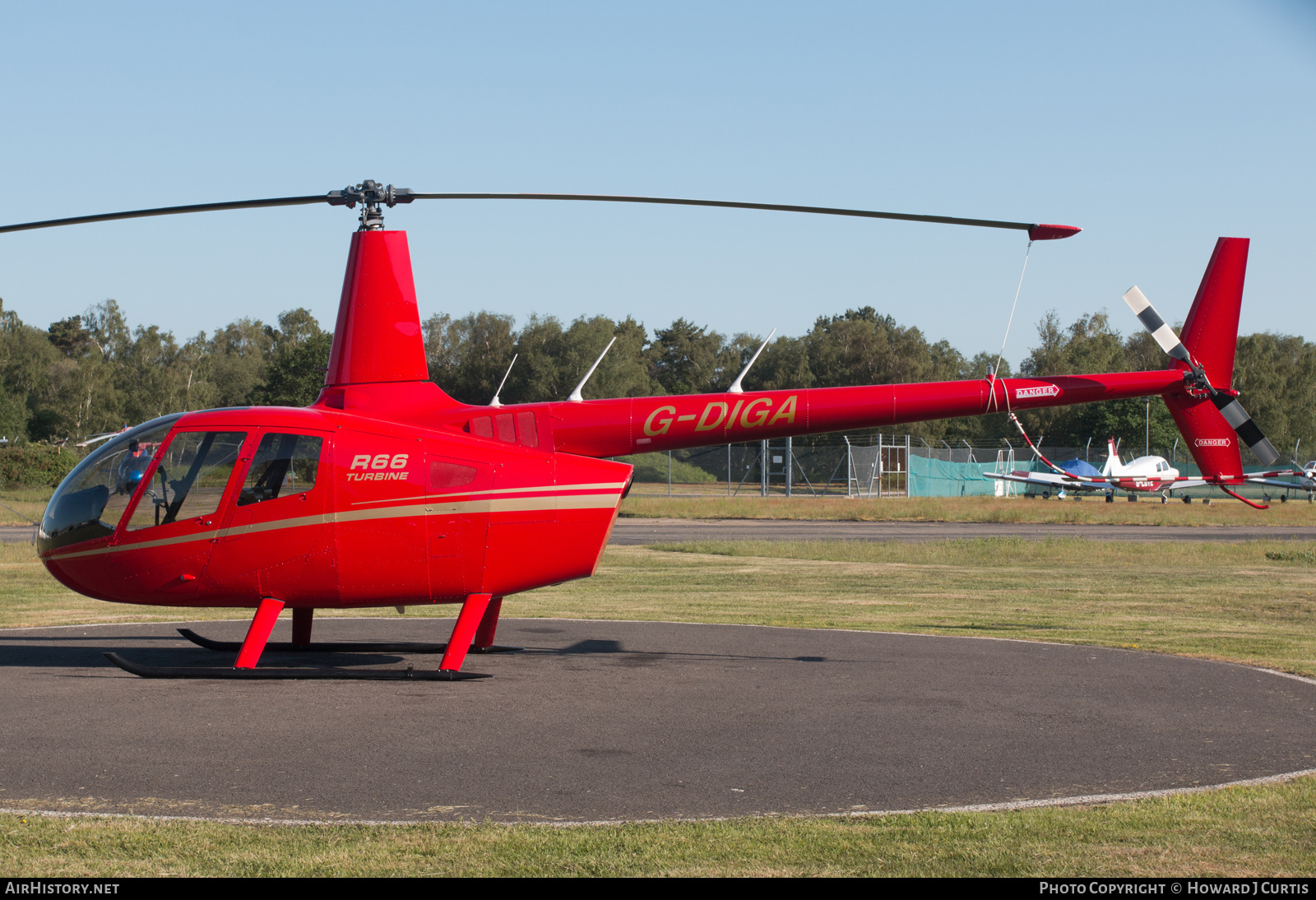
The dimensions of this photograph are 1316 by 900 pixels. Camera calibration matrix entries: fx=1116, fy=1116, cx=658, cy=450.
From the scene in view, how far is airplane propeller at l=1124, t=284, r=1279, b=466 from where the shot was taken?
11695 mm

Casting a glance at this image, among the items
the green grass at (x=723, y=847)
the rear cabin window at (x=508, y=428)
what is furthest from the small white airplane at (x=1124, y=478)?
the green grass at (x=723, y=847)

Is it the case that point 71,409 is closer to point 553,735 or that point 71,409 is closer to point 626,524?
point 626,524

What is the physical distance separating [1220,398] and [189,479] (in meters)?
10.8

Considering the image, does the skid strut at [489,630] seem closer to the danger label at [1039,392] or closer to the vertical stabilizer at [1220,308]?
the danger label at [1039,392]

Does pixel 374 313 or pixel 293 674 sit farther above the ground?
pixel 374 313

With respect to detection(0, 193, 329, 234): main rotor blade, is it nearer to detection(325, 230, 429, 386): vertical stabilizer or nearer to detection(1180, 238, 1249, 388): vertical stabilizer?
detection(325, 230, 429, 386): vertical stabilizer

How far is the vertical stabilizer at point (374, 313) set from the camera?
11.4 meters

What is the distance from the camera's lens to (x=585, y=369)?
9894cm

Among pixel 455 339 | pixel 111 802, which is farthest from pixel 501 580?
pixel 455 339

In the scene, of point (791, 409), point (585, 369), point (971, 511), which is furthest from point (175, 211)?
point (585, 369)

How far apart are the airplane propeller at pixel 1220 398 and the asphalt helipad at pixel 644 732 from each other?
2.34 metres

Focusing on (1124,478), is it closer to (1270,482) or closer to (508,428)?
(1270,482)

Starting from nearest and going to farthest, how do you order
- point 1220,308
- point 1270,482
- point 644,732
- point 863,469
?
1. point 644,732
2. point 1220,308
3. point 1270,482
4. point 863,469

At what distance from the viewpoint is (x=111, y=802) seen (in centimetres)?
661
